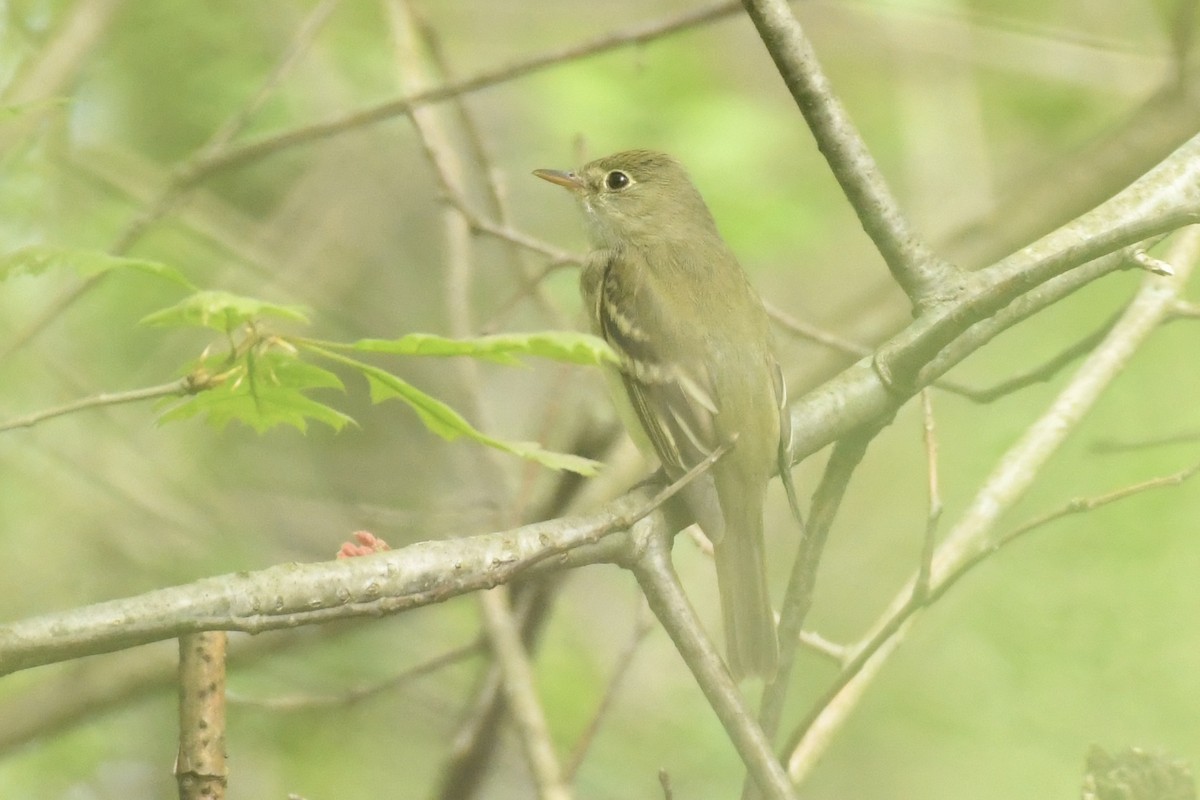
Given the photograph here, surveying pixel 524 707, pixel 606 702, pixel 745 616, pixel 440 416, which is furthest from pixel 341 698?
pixel 440 416

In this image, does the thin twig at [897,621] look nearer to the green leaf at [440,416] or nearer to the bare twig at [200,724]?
the green leaf at [440,416]

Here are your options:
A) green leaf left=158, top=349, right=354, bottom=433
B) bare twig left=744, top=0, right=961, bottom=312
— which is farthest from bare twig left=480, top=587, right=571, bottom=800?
bare twig left=744, top=0, right=961, bottom=312

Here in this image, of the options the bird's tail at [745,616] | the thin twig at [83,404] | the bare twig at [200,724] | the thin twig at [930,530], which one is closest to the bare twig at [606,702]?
the bird's tail at [745,616]

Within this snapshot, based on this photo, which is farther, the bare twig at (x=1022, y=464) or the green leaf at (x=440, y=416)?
the bare twig at (x=1022, y=464)

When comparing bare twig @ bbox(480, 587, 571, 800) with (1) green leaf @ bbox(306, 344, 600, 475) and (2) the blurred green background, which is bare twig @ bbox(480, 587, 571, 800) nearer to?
(2) the blurred green background

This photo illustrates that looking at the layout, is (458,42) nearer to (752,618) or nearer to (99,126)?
(99,126)

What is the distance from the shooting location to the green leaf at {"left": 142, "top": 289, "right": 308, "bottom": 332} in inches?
68.1

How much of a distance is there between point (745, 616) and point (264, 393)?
5.82 ft

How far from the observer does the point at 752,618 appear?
352 cm

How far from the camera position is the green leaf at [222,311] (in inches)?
68.1

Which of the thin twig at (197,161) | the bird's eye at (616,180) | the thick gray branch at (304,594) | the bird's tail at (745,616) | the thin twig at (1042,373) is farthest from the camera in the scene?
the bird's eye at (616,180)

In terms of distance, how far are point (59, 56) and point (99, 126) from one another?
8.46 feet

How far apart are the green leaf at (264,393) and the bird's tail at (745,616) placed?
1.58 metres

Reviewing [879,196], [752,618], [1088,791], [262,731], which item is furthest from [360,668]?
[1088,791]
